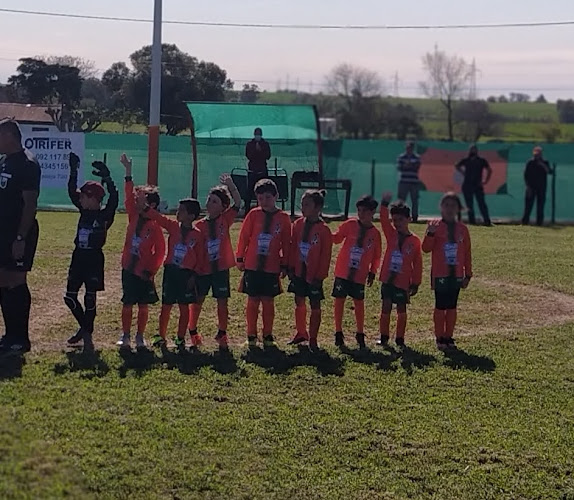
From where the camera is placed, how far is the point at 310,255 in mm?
8352

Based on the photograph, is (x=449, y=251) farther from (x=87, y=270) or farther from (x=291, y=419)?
(x=87, y=270)

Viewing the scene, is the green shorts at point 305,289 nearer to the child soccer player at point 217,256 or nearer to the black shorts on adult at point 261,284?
the black shorts on adult at point 261,284

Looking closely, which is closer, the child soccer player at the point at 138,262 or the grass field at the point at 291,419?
the grass field at the point at 291,419

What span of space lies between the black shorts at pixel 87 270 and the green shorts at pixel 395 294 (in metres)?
2.49

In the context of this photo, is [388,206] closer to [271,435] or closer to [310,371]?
[310,371]

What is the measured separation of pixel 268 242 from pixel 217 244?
438mm

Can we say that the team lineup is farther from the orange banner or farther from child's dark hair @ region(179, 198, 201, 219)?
the orange banner

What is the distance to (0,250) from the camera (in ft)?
24.8

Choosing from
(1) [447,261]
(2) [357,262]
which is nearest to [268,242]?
(2) [357,262]

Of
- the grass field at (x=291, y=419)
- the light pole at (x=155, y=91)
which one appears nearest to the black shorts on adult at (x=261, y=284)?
the grass field at (x=291, y=419)

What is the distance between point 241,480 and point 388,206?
3.77m

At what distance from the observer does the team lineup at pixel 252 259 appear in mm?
8023

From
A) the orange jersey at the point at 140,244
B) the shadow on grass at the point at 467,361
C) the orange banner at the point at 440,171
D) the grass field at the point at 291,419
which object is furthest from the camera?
the orange banner at the point at 440,171

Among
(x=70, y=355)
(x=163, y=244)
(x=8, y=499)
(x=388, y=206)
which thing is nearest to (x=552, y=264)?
(x=388, y=206)
